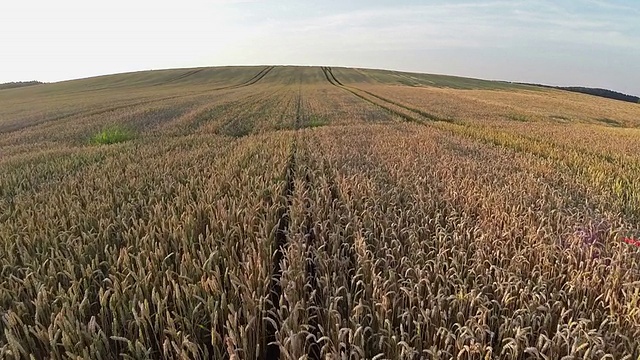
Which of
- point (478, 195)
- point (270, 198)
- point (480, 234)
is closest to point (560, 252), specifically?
point (480, 234)

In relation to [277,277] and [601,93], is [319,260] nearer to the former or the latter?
[277,277]

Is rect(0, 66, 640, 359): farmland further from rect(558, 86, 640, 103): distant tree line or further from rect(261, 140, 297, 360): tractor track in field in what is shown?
rect(558, 86, 640, 103): distant tree line

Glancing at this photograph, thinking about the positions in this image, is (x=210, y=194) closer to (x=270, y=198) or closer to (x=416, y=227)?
(x=270, y=198)

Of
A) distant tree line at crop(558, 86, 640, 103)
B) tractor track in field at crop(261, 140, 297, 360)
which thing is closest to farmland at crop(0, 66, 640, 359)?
tractor track in field at crop(261, 140, 297, 360)

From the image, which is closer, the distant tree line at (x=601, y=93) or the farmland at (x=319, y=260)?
the farmland at (x=319, y=260)

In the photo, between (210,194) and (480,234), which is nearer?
(480,234)

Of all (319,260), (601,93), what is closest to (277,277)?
(319,260)

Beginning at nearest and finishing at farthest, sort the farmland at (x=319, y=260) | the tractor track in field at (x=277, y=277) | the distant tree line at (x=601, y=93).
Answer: the farmland at (x=319, y=260), the tractor track in field at (x=277, y=277), the distant tree line at (x=601, y=93)

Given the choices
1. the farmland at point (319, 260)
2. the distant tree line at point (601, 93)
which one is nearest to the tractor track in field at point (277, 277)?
the farmland at point (319, 260)

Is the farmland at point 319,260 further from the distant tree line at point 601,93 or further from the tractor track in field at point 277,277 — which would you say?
the distant tree line at point 601,93

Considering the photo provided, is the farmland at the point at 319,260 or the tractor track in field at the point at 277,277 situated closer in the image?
the farmland at the point at 319,260

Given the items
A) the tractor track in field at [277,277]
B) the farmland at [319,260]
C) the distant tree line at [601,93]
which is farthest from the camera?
the distant tree line at [601,93]
